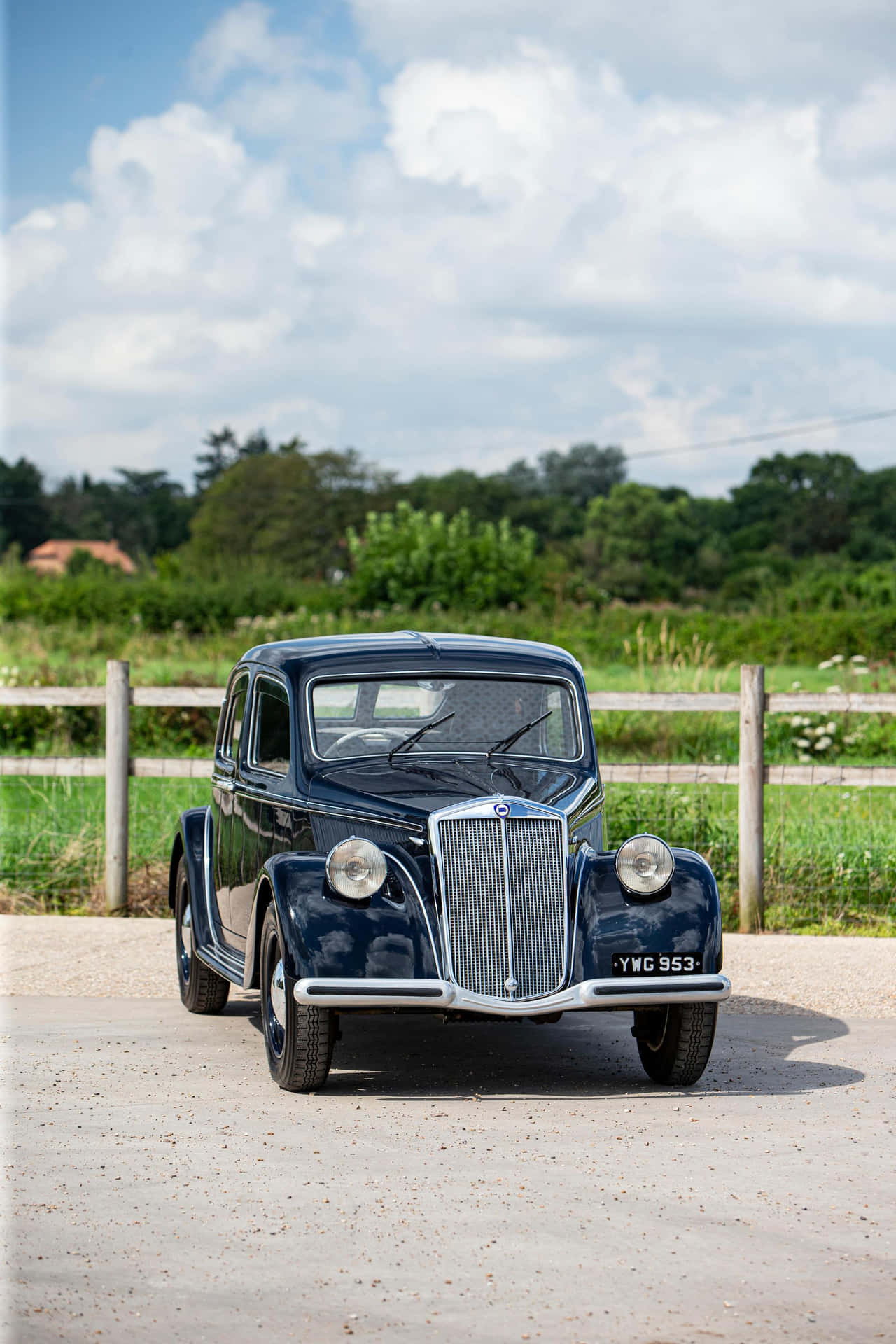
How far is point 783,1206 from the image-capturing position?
4758 millimetres

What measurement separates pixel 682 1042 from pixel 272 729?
247 cm

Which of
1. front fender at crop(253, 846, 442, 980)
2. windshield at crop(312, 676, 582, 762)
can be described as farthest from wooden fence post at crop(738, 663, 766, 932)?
front fender at crop(253, 846, 442, 980)

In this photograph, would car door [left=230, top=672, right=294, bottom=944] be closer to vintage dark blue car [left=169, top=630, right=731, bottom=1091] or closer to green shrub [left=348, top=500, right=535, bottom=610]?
vintage dark blue car [left=169, top=630, right=731, bottom=1091]

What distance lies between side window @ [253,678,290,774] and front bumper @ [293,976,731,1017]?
4.82ft

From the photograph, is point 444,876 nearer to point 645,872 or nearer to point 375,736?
point 645,872

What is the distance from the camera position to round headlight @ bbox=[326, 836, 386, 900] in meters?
6.23

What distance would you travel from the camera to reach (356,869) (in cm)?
627

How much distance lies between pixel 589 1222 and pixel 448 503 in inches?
3519

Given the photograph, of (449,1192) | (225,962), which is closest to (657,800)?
(225,962)

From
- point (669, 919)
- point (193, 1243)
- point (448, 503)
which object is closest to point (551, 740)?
point (669, 919)

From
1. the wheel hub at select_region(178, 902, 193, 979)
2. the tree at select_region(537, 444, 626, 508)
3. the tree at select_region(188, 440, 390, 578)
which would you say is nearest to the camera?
the wheel hub at select_region(178, 902, 193, 979)

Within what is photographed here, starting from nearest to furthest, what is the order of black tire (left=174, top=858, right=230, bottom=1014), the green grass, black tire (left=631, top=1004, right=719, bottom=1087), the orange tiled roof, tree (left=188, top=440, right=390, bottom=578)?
1. black tire (left=631, top=1004, right=719, bottom=1087)
2. black tire (left=174, top=858, right=230, bottom=1014)
3. the green grass
4. tree (left=188, top=440, right=390, bottom=578)
5. the orange tiled roof

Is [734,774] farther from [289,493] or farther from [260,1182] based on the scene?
[289,493]

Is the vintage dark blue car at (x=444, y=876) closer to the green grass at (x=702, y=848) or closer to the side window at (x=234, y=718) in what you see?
the side window at (x=234, y=718)
